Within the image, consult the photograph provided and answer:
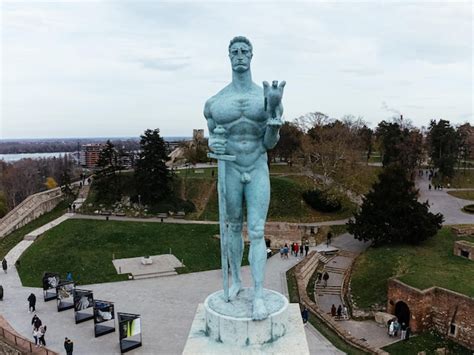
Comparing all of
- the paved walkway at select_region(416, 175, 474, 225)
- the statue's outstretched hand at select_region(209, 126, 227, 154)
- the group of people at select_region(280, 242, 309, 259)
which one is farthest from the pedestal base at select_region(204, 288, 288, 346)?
the paved walkway at select_region(416, 175, 474, 225)

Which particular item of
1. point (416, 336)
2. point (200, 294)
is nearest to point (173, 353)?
point (200, 294)

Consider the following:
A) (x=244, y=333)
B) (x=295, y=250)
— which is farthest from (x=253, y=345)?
(x=295, y=250)

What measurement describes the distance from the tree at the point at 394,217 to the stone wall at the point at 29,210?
22.3 meters

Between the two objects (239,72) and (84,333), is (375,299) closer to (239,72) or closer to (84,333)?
(84,333)

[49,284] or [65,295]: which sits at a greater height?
[49,284]

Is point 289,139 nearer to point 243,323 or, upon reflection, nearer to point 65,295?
point 65,295

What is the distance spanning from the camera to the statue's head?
6207 millimetres

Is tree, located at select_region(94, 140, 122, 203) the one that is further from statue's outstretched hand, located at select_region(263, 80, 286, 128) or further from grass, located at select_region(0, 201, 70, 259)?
statue's outstretched hand, located at select_region(263, 80, 286, 128)

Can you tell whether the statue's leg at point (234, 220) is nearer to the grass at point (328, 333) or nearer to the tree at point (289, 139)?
the grass at point (328, 333)

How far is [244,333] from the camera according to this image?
5633 millimetres

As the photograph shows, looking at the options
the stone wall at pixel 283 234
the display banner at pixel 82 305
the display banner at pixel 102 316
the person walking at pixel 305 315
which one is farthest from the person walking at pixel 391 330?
the display banner at pixel 82 305

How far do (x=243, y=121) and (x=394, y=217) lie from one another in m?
19.7

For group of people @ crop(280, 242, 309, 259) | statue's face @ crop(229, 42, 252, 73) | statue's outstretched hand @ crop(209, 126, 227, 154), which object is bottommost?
group of people @ crop(280, 242, 309, 259)

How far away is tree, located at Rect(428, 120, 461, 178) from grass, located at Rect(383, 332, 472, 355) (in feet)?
92.8
